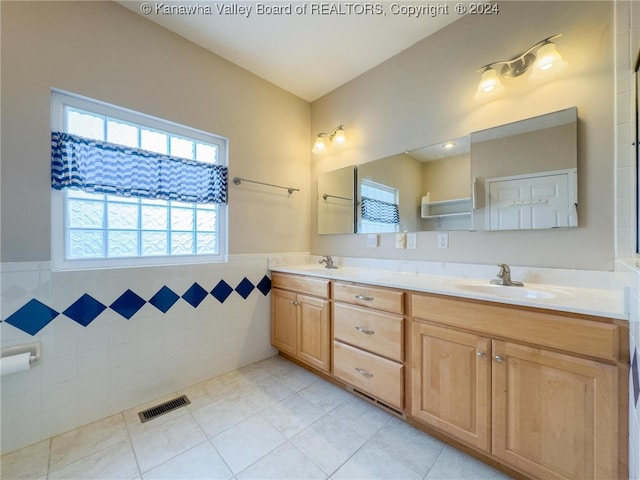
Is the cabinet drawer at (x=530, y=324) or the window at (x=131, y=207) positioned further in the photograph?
the window at (x=131, y=207)

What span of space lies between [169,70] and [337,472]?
2.71 m

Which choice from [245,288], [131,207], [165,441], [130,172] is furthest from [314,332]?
[130,172]

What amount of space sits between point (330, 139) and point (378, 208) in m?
0.86

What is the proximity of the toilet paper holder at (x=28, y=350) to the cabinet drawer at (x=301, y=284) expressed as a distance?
1.51 meters

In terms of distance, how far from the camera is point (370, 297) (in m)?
1.64

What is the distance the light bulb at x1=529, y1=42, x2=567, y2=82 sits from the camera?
1391mm

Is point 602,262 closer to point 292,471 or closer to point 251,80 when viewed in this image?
point 292,471

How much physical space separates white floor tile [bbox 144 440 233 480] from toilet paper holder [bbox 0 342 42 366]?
87 cm

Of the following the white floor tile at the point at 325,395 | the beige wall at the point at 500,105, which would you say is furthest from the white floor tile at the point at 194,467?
the beige wall at the point at 500,105

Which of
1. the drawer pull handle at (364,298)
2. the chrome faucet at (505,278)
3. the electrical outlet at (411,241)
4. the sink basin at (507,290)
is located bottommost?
the drawer pull handle at (364,298)

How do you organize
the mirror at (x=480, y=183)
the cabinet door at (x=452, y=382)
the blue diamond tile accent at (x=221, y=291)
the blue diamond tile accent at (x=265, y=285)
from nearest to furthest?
the cabinet door at (x=452, y=382), the mirror at (x=480, y=183), the blue diamond tile accent at (x=221, y=291), the blue diamond tile accent at (x=265, y=285)

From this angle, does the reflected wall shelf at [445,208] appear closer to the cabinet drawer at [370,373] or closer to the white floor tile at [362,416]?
the cabinet drawer at [370,373]

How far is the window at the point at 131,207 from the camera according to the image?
1.56 meters

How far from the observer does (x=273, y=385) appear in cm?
199
